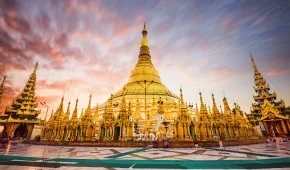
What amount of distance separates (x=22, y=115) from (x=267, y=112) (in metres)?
57.1

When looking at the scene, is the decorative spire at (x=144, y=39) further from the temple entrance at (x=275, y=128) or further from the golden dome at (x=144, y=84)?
the temple entrance at (x=275, y=128)

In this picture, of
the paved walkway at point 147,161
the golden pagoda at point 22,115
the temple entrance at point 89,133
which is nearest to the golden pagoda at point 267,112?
the paved walkway at point 147,161

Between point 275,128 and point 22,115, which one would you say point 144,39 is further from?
point 275,128

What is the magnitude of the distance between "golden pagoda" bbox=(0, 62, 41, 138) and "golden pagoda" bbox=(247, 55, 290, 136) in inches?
2115

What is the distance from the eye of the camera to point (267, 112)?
32875 mm

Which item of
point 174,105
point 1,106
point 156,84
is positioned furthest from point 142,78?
point 1,106

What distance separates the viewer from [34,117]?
37375 mm

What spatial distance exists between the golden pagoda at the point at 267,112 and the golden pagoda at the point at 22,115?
53.7 metres

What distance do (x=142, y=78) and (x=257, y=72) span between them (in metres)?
31.2

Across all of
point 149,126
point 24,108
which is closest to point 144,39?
point 149,126

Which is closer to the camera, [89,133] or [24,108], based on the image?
[89,133]

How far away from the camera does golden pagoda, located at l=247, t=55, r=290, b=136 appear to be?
31.1 m

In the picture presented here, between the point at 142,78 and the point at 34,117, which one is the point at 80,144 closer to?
the point at 142,78

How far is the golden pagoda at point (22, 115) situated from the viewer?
33.4 metres
